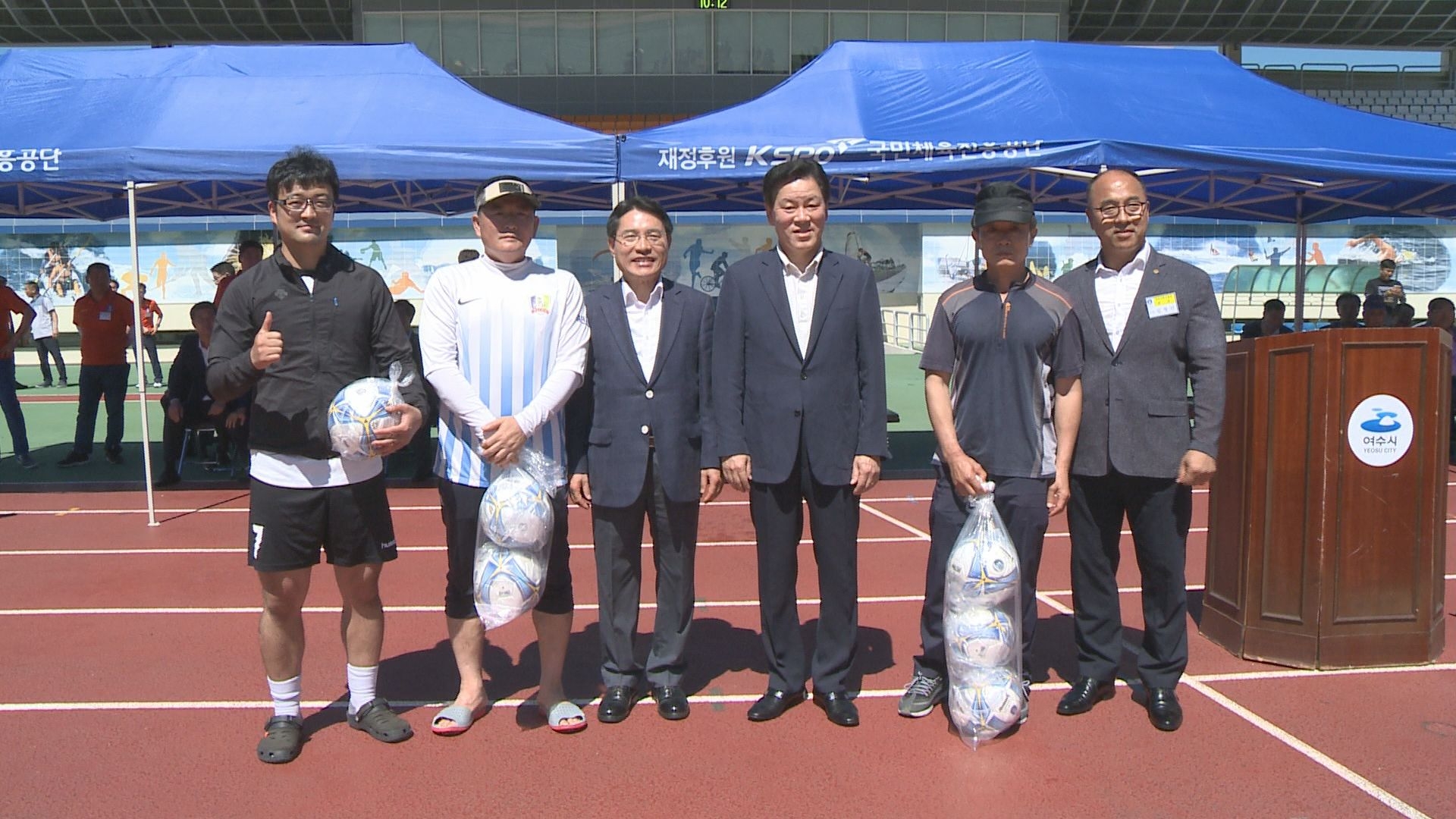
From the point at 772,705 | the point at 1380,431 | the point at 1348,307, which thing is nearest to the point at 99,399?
the point at 772,705

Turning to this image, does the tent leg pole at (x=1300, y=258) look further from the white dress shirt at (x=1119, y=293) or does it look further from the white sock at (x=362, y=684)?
the white sock at (x=362, y=684)

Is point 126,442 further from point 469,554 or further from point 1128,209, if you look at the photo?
point 1128,209

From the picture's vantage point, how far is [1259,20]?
94.7 ft

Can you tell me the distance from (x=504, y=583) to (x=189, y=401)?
7.18m

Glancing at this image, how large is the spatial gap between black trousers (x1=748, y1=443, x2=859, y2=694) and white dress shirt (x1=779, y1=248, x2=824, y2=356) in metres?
0.42

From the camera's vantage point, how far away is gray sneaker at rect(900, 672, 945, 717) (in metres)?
4.01

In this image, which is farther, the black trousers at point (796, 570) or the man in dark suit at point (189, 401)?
the man in dark suit at point (189, 401)

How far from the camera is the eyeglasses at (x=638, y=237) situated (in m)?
3.85

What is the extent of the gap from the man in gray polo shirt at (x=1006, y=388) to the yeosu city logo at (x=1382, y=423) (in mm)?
1387

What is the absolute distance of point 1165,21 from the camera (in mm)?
28797

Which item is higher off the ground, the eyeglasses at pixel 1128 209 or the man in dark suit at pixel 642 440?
the eyeglasses at pixel 1128 209

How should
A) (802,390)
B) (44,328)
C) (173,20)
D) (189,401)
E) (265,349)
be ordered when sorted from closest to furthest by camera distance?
→ (265,349) < (802,390) < (189,401) < (44,328) < (173,20)

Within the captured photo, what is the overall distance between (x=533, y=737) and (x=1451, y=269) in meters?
30.9

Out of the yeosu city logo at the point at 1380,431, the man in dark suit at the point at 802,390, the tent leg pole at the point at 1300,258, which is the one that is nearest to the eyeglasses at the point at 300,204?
the man in dark suit at the point at 802,390
